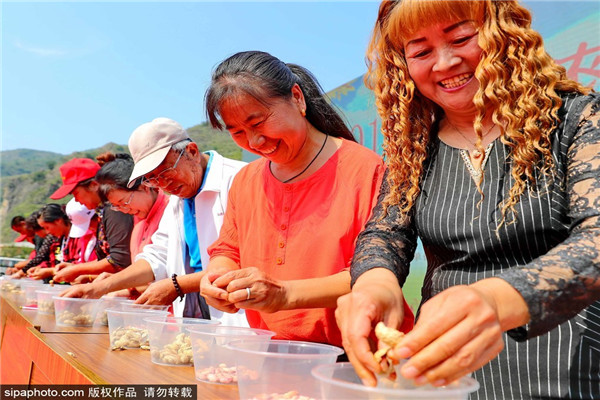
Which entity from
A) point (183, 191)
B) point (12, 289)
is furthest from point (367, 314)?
point (12, 289)

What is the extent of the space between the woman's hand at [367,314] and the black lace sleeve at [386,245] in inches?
1.9

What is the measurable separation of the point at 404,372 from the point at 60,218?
7.18 m

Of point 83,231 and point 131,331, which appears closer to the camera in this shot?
point 131,331

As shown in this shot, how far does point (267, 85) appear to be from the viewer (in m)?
1.84

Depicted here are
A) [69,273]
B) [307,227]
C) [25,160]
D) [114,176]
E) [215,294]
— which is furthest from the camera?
[25,160]

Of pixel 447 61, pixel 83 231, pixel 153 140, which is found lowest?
pixel 447 61

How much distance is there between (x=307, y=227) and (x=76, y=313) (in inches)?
58.4

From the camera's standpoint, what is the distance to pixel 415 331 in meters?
0.72

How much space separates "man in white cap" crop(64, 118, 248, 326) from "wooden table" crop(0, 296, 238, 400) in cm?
35

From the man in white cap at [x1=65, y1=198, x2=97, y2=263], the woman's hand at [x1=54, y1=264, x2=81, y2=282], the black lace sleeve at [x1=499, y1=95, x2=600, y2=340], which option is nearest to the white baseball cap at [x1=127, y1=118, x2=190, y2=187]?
the woman's hand at [x1=54, y1=264, x2=81, y2=282]

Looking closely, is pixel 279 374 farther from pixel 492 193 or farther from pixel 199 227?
pixel 199 227

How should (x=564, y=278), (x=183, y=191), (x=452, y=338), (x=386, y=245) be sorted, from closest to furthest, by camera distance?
(x=452, y=338) < (x=564, y=278) < (x=386, y=245) < (x=183, y=191)

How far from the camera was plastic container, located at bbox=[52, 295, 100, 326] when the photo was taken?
8.72 feet

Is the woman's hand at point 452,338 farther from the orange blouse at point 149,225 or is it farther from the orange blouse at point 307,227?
the orange blouse at point 149,225
